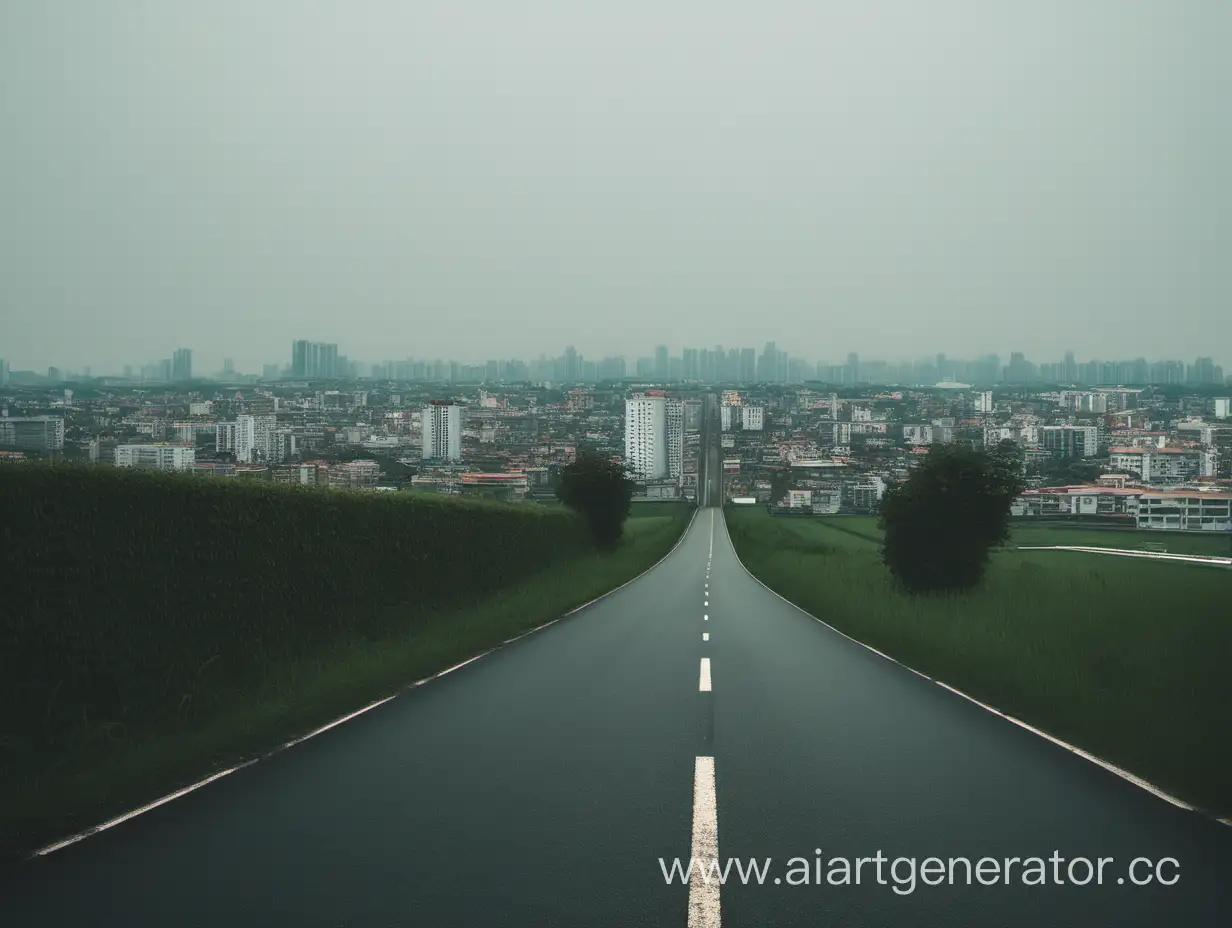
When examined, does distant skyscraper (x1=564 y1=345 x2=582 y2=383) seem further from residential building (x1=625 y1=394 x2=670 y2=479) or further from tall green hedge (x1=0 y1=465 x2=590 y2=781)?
tall green hedge (x1=0 y1=465 x2=590 y2=781)

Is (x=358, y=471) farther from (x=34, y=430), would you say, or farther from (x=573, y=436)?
(x=573, y=436)

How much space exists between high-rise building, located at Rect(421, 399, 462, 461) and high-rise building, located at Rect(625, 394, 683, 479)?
2997cm

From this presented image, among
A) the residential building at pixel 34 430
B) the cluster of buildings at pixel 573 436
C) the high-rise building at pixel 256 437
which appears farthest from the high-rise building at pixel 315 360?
the residential building at pixel 34 430

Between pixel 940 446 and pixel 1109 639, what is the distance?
13.1 meters

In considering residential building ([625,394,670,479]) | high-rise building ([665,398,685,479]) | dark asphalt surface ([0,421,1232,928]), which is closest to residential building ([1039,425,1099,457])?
residential building ([625,394,670,479])

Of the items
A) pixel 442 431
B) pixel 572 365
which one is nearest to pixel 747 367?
pixel 572 365

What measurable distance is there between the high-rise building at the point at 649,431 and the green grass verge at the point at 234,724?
5508 centimetres

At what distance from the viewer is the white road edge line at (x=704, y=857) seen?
470cm

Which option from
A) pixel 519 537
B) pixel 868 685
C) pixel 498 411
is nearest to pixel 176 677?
pixel 868 685

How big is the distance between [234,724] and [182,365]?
109ft

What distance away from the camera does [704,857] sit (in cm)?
551

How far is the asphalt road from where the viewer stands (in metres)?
4.76

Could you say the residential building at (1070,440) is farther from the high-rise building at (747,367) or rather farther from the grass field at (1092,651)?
the high-rise building at (747,367)

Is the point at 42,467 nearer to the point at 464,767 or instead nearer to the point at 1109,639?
the point at 464,767
